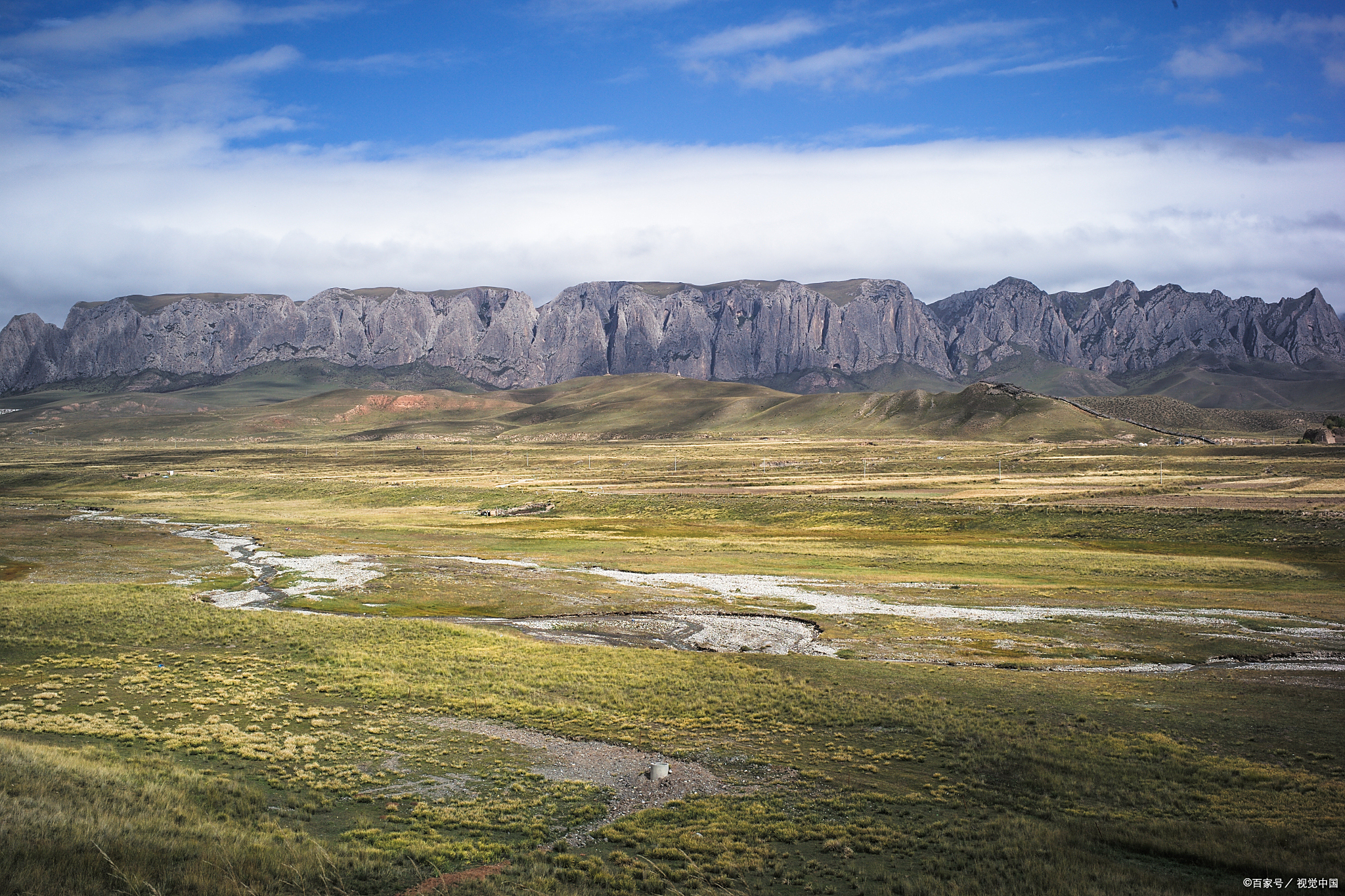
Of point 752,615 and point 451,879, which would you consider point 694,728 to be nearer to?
point 451,879

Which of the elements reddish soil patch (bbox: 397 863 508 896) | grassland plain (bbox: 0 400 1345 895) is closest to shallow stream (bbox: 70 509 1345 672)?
grassland plain (bbox: 0 400 1345 895)

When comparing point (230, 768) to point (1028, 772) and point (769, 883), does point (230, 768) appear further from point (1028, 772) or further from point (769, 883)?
point (1028, 772)

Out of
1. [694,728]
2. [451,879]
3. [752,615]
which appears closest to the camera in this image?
[451,879]

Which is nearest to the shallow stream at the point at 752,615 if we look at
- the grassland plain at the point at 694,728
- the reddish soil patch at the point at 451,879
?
the grassland plain at the point at 694,728

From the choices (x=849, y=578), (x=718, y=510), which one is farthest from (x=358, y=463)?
(x=849, y=578)

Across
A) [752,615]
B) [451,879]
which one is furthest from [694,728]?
[752,615]

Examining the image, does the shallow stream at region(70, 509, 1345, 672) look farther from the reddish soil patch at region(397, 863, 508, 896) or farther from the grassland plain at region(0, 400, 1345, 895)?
the reddish soil patch at region(397, 863, 508, 896)
